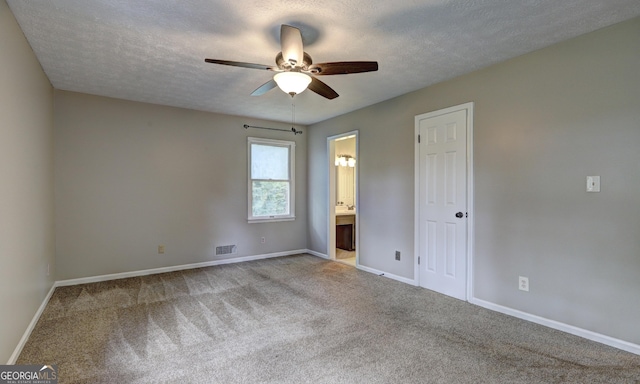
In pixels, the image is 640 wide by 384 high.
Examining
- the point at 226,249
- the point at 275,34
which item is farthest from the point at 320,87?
the point at 226,249

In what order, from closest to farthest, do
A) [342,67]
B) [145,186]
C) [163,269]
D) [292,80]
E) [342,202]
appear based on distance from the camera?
[342,67], [292,80], [145,186], [163,269], [342,202]

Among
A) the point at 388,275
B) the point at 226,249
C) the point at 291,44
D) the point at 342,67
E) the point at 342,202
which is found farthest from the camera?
the point at 342,202

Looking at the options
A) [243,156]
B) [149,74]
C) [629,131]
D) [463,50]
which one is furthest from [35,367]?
[629,131]

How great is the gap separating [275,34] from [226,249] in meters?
3.69

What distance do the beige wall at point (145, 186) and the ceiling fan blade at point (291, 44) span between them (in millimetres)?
3181

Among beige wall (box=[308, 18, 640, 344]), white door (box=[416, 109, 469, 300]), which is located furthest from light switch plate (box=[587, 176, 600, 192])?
white door (box=[416, 109, 469, 300])

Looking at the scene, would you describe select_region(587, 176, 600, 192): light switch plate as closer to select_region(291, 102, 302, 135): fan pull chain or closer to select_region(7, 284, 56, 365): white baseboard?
select_region(291, 102, 302, 135): fan pull chain

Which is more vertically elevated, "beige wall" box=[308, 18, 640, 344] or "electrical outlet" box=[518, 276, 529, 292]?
"beige wall" box=[308, 18, 640, 344]

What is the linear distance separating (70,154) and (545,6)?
5.24 metres

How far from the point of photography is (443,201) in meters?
3.70

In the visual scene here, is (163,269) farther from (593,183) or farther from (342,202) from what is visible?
(593,183)

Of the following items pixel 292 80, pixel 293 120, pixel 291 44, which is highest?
pixel 293 120

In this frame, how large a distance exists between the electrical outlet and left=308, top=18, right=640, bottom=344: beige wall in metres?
0.04

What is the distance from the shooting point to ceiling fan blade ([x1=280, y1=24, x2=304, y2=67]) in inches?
87.6
